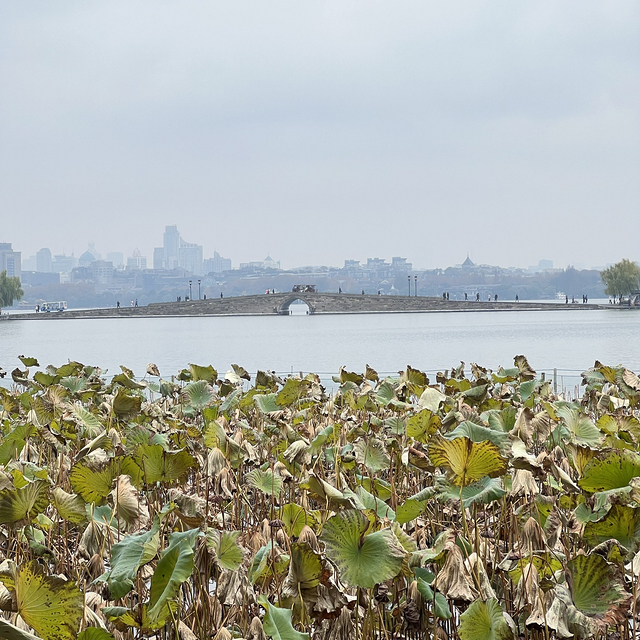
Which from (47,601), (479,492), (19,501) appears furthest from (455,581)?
(19,501)

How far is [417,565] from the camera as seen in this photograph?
6.78ft

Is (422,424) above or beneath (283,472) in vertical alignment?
above

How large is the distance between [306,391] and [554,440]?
1943mm

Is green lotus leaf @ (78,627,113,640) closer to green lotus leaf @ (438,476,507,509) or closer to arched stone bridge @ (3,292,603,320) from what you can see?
green lotus leaf @ (438,476,507,509)

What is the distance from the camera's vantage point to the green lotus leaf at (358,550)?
168 centimetres

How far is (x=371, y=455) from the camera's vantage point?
3.06 metres

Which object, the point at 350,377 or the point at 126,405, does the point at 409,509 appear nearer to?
the point at 126,405

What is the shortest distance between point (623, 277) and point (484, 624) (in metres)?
68.7

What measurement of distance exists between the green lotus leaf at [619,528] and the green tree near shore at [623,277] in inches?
2679

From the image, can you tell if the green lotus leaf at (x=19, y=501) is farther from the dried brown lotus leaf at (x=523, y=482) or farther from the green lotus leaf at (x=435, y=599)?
the dried brown lotus leaf at (x=523, y=482)

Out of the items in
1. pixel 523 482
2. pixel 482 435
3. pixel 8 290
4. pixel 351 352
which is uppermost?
pixel 8 290

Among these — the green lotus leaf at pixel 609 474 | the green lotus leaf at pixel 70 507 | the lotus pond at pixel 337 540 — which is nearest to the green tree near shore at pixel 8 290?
the lotus pond at pixel 337 540

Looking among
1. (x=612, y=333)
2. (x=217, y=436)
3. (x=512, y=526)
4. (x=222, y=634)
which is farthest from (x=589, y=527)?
(x=612, y=333)

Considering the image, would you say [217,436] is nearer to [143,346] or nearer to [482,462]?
[482,462]
